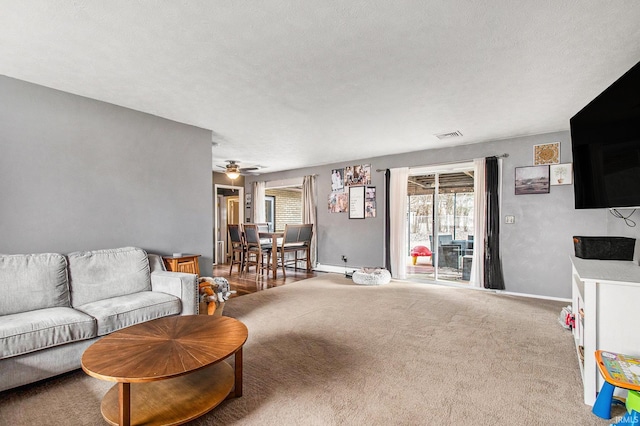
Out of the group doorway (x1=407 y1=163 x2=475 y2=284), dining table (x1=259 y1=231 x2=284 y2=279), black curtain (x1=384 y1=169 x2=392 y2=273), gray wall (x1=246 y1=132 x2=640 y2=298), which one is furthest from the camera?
dining table (x1=259 y1=231 x2=284 y2=279)

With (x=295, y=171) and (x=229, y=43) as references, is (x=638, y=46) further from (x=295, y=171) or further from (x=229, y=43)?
(x=295, y=171)

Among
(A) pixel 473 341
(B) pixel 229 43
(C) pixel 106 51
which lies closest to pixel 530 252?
(A) pixel 473 341

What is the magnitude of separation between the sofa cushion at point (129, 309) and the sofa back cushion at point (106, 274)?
109mm

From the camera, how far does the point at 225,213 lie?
8281mm

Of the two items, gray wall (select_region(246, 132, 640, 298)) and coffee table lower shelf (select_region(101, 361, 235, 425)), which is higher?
gray wall (select_region(246, 132, 640, 298))

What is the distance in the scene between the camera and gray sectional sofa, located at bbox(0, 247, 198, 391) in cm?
186

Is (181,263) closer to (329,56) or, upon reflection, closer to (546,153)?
(329,56)

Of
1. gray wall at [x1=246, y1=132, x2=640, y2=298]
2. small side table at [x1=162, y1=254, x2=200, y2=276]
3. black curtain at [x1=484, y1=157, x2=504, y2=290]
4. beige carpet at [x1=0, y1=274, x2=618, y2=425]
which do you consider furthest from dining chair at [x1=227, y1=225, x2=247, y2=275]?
black curtain at [x1=484, y1=157, x2=504, y2=290]

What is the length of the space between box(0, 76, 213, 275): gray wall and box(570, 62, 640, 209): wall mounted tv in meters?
4.01

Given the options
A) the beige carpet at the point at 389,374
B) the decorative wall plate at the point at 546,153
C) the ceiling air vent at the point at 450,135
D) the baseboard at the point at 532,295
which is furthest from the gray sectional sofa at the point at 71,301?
the decorative wall plate at the point at 546,153

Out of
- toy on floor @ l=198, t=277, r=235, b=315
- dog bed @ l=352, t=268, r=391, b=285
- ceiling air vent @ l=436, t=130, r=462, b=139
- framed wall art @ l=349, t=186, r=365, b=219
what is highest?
ceiling air vent @ l=436, t=130, r=462, b=139

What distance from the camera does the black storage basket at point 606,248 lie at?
8.25 ft

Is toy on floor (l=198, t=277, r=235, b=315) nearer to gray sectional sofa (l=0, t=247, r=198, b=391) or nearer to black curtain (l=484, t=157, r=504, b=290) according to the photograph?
gray sectional sofa (l=0, t=247, r=198, b=391)

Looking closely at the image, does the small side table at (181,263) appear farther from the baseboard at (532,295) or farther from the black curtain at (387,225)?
the baseboard at (532,295)
